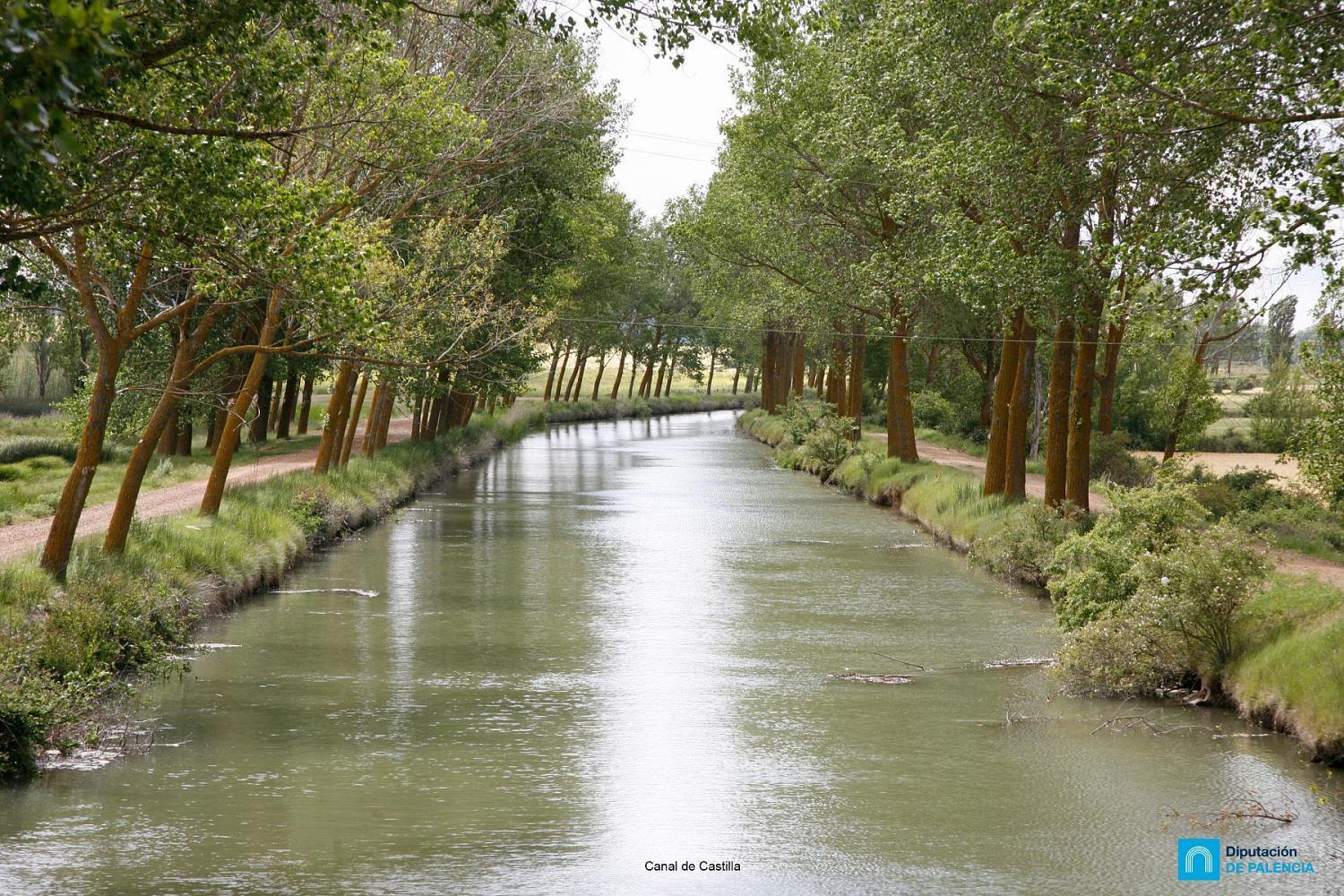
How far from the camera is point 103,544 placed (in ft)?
58.5

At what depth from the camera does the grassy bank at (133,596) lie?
11.8m

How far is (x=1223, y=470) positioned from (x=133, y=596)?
123ft

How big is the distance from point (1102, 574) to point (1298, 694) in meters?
3.07

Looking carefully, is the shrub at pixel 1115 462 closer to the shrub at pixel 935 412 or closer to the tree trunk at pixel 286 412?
the shrub at pixel 935 412

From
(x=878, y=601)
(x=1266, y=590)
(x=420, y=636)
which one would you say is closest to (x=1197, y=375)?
(x=878, y=601)

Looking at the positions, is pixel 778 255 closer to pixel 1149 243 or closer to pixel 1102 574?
pixel 1102 574

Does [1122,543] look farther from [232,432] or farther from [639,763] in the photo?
[232,432]

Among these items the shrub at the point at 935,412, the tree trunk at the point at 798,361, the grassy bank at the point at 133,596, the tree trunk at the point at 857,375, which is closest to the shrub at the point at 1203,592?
the grassy bank at the point at 133,596

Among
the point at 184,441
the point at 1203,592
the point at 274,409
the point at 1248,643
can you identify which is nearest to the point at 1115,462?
the point at 1248,643

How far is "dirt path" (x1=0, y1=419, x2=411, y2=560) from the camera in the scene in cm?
2175

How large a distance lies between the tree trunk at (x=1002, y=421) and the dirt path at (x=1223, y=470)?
1111 millimetres

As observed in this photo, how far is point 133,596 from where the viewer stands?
15.6 meters

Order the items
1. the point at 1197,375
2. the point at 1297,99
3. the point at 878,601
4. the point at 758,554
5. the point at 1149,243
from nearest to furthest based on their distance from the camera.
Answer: the point at 1297,99 → the point at 1149,243 → the point at 878,601 → the point at 758,554 → the point at 1197,375

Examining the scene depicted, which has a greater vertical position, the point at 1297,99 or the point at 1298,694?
the point at 1297,99
